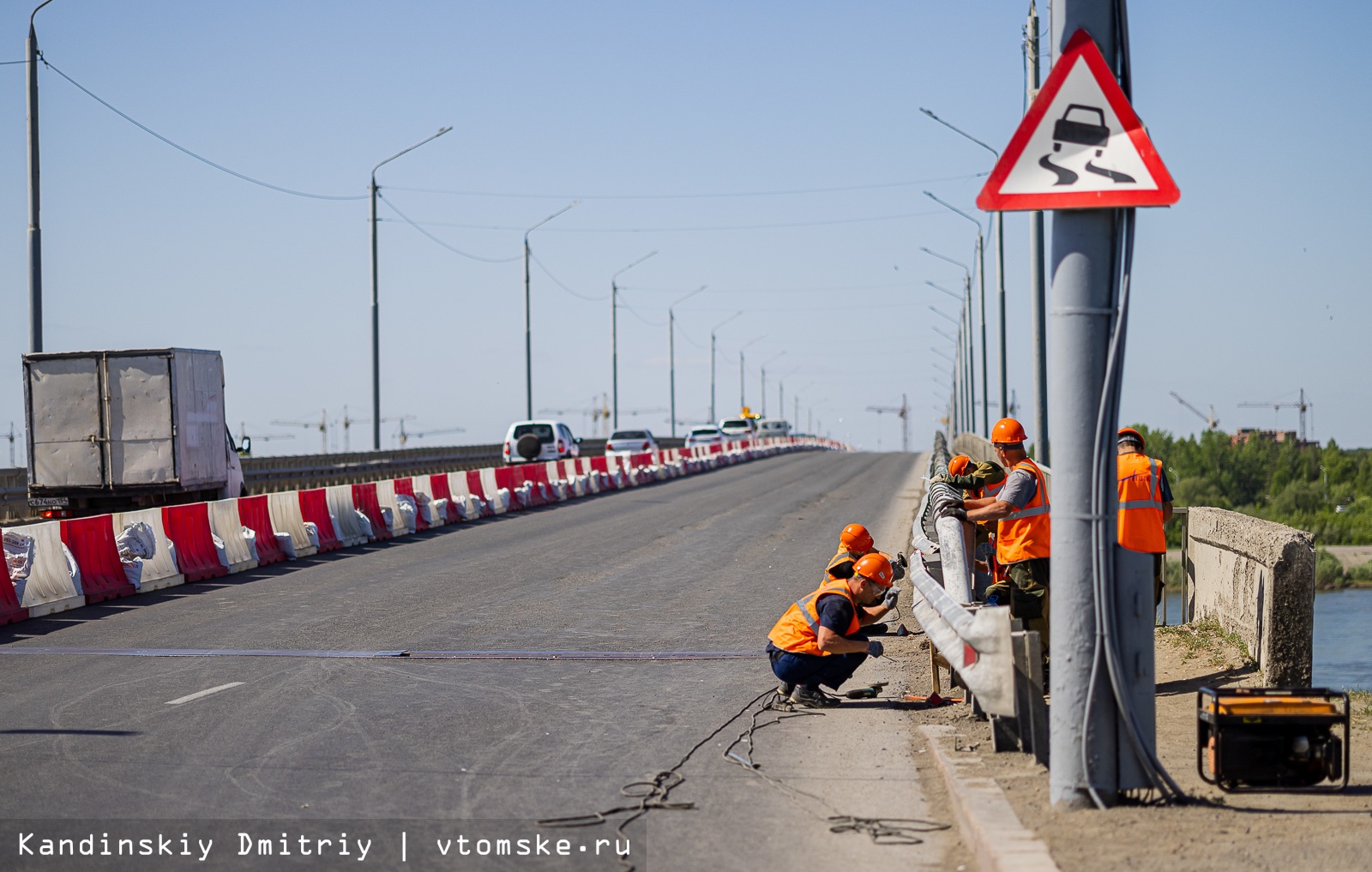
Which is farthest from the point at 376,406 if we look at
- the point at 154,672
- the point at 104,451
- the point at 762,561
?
the point at 154,672

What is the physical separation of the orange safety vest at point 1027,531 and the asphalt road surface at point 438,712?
4.82ft

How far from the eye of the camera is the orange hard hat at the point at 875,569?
9.27 meters

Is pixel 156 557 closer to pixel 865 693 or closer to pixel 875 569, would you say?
pixel 865 693

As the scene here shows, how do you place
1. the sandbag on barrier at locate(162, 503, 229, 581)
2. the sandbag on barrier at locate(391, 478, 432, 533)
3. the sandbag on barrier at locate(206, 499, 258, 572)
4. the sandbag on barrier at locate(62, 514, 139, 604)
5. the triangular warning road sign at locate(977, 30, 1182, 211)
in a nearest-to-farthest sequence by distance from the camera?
the triangular warning road sign at locate(977, 30, 1182, 211), the sandbag on barrier at locate(62, 514, 139, 604), the sandbag on barrier at locate(162, 503, 229, 581), the sandbag on barrier at locate(206, 499, 258, 572), the sandbag on barrier at locate(391, 478, 432, 533)

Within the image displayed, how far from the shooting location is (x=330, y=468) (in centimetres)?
4306

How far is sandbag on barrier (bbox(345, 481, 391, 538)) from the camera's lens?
76.2 ft

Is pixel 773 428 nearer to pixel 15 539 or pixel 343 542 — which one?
Result: pixel 343 542

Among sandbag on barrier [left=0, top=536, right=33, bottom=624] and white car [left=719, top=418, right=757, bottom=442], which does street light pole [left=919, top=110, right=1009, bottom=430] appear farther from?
white car [left=719, top=418, right=757, bottom=442]

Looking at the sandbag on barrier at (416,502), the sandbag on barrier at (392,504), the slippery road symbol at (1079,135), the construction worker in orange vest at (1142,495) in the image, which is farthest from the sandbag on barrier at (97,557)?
the slippery road symbol at (1079,135)

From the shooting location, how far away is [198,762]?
→ 767cm

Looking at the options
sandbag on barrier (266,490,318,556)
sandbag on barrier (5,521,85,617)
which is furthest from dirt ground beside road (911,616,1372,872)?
sandbag on barrier (266,490,318,556)

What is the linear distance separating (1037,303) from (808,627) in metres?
14.7

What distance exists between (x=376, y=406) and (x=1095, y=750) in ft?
111

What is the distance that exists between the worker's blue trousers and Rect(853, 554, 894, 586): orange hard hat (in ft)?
1.62
